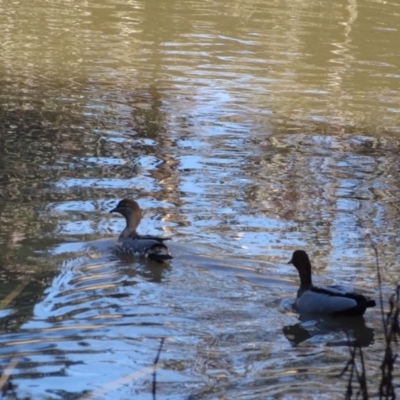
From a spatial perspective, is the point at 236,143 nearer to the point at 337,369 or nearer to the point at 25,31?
the point at 337,369

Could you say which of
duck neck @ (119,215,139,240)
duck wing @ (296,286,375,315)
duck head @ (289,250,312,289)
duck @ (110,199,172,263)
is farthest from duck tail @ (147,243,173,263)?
duck wing @ (296,286,375,315)

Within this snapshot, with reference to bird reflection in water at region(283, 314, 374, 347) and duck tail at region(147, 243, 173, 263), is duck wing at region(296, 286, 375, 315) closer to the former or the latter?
bird reflection in water at region(283, 314, 374, 347)

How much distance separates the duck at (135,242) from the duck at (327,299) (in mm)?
1352

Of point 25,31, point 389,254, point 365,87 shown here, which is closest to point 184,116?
point 365,87

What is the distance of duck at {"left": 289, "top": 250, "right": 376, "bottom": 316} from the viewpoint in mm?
8117

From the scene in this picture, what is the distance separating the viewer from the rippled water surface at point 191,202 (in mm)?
7258

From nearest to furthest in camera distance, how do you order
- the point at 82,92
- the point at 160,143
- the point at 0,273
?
1. the point at 0,273
2. the point at 160,143
3. the point at 82,92

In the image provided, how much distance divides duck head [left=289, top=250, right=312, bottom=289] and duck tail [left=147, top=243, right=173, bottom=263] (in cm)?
119

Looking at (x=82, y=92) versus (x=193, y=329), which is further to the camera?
(x=82, y=92)

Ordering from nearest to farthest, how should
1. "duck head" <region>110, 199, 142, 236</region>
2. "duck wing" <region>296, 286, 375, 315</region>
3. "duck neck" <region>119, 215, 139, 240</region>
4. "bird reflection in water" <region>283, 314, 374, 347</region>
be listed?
"bird reflection in water" <region>283, 314, 374, 347</region>
"duck wing" <region>296, 286, 375, 315</region>
"duck neck" <region>119, 215, 139, 240</region>
"duck head" <region>110, 199, 142, 236</region>

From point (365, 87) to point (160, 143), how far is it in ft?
19.3

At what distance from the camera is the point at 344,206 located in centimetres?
1143

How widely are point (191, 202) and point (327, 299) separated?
3.20 m

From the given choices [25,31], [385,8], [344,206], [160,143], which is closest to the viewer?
[344,206]
